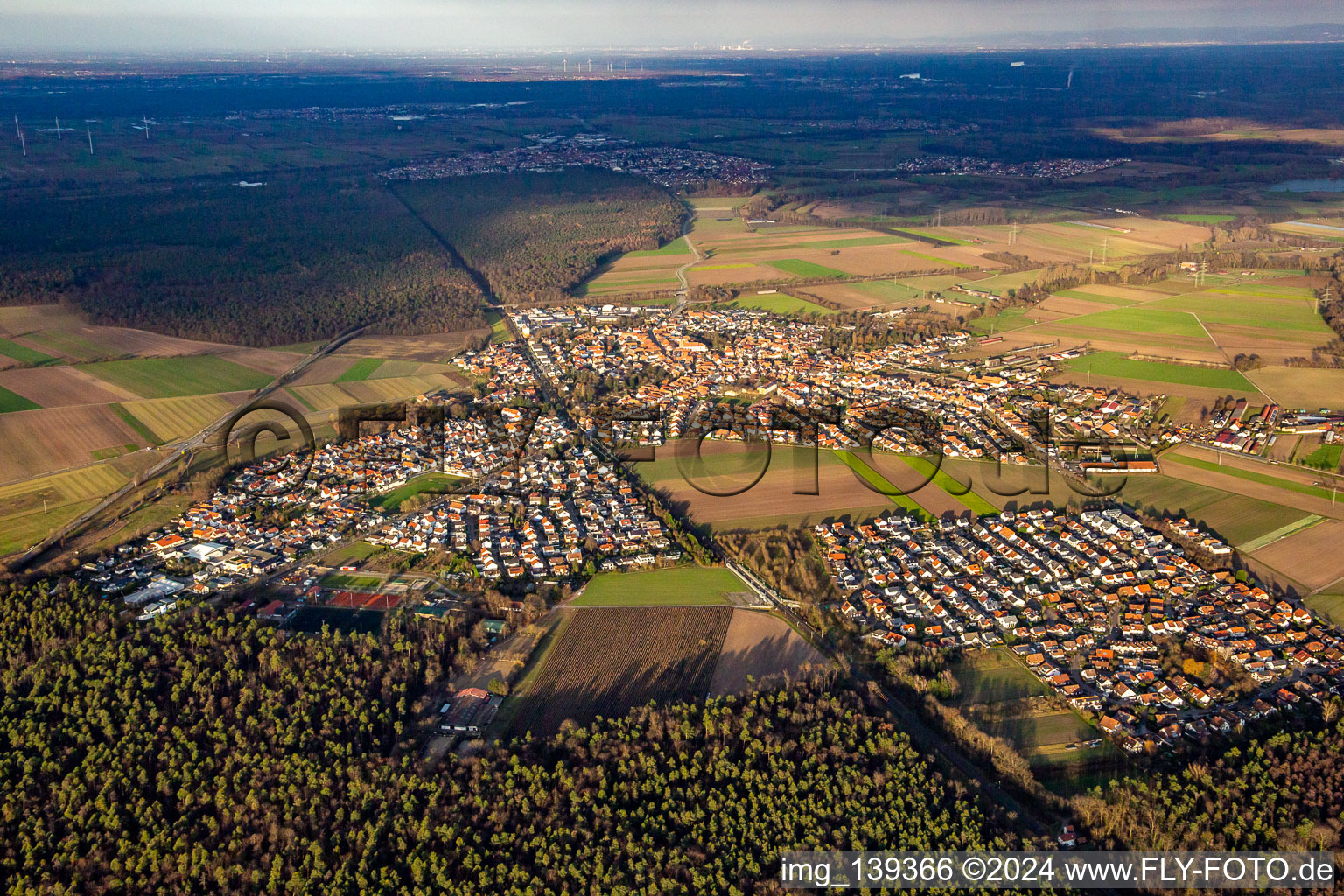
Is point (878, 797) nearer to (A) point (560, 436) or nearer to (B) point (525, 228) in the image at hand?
(A) point (560, 436)

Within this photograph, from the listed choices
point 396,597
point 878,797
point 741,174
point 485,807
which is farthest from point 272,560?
point 741,174

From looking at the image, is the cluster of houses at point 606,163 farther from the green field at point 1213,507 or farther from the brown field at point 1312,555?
the brown field at point 1312,555

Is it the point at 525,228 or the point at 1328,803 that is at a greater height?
the point at 525,228

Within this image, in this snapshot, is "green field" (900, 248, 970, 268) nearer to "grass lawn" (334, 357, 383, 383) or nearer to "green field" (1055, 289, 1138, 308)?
"green field" (1055, 289, 1138, 308)

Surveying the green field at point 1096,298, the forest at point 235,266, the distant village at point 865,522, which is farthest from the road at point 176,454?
the green field at point 1096,298

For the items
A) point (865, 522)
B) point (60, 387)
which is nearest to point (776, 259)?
point (865, 522)

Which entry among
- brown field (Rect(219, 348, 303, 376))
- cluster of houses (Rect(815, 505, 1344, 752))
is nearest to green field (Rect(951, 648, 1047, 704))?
cluster of houses (Rect(815, 505, 1344, 752))
